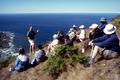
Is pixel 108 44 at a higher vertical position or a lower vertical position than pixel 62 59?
higher

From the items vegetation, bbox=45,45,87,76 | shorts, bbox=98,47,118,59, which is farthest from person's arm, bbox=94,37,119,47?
vegetation, bbox=45,45,87,76

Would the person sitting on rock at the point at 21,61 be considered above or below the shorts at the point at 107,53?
below

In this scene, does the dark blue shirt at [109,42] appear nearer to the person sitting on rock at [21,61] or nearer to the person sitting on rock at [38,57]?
the person sitting on rock at [38,57]

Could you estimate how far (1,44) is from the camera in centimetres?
11988

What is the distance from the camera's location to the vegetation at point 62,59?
14.4 m

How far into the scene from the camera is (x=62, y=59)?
14758mm

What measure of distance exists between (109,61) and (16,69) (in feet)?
18.4

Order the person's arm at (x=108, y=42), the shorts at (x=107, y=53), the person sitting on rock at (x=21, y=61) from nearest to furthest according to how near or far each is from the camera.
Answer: the person's arm at (x=108, y=42)
the shorts at (x=107, y=53)
the person sitting on rock at (x=21, y=61)

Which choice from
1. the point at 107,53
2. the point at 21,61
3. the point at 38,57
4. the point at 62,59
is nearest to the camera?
the point at 107,53

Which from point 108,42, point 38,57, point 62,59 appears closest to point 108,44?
point 108,42

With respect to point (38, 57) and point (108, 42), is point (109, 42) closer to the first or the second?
point (108, 42)

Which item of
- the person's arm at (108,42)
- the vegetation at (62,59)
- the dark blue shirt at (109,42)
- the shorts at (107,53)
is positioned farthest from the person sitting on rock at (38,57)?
the person's arm at (108,42)

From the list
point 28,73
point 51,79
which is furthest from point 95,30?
point 28,73

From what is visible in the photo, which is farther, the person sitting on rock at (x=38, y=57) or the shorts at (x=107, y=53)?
the person sitting on rock at (x=38, y=57)
